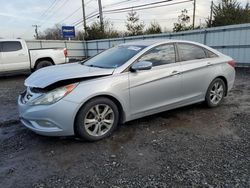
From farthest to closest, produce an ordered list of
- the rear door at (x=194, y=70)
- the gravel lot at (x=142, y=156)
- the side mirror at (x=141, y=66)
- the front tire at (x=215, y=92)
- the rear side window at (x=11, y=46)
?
the rear side window at (x=11, y=46)
the front tire at (x=215, y=92)
the rear door at (x=194, y=70)
the side mirror at (x=141, y=66)
the gravel lot at (x=142, y=156)

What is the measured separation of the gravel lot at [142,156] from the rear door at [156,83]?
398 mm

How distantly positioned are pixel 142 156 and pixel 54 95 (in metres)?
1.49

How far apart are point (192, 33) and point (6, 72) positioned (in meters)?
9.34

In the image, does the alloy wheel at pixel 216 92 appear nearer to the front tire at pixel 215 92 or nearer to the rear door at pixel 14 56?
the front tire at pixel 215 92

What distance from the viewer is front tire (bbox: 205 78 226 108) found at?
499 cm

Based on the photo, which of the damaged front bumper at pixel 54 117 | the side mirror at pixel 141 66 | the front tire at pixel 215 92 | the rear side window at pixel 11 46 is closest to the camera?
the damaged front bumper at pixel 54 117

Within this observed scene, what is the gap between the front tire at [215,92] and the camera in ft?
16.4

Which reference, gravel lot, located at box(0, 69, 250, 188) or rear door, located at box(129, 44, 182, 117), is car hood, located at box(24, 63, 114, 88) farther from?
gravel lot, located at box(0, 69, 250, 188)

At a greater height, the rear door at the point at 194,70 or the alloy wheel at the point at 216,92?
the rear door at the point at 194,70

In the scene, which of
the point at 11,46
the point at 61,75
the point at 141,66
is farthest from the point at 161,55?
the point at 11,46

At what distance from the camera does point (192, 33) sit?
1241cm

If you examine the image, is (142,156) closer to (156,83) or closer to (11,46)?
(156,83)

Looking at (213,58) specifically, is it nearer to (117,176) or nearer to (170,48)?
(170,48)

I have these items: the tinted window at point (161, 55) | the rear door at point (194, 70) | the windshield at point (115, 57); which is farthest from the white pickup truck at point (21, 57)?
the rear door at point (194, 70)
